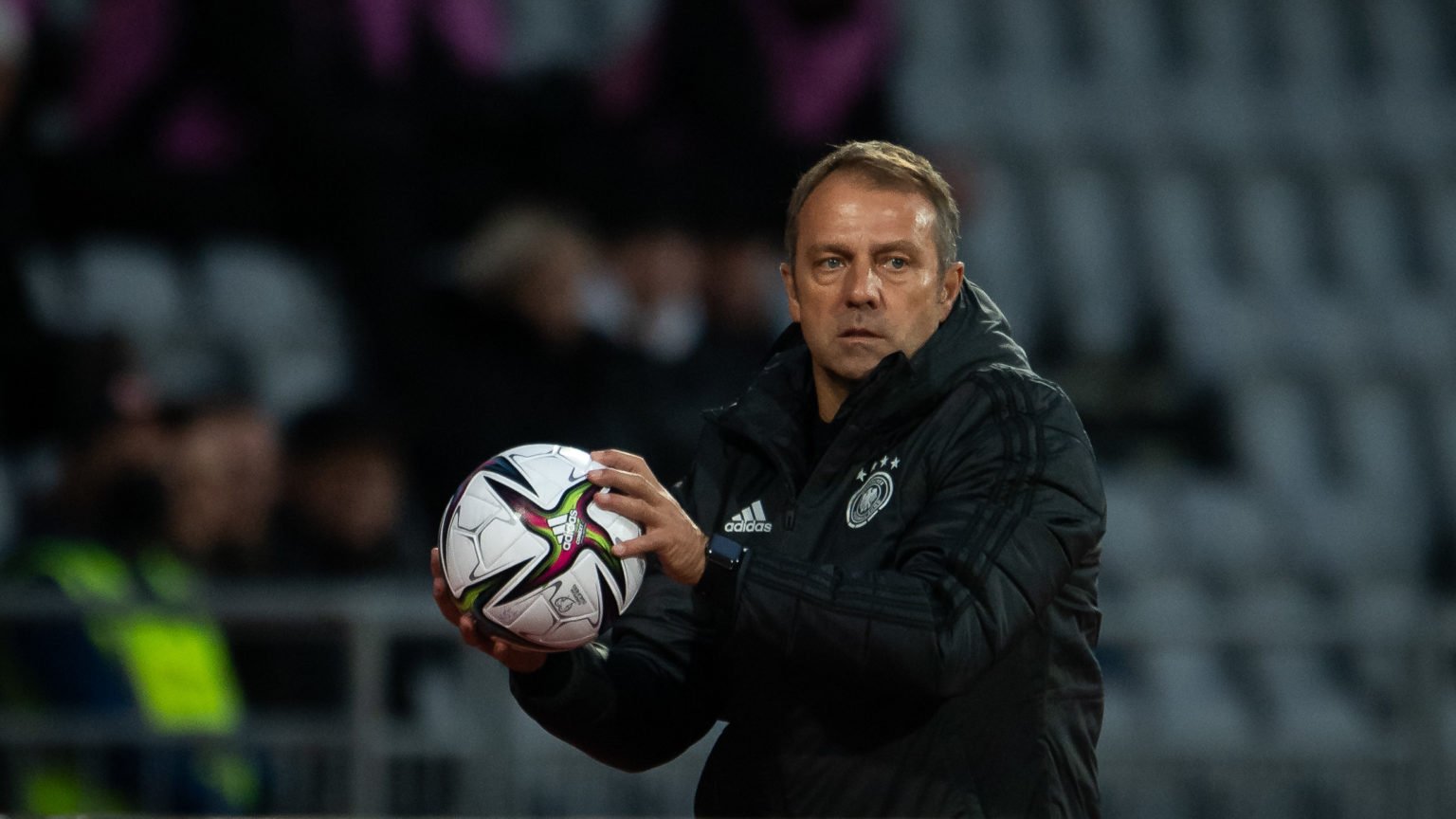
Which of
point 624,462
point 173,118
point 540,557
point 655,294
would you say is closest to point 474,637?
point 540,557

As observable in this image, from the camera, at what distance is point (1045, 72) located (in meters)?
9.77

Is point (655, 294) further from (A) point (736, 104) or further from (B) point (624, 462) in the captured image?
(B) point (624, 462)

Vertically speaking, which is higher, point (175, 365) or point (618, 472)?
point (618, 472)

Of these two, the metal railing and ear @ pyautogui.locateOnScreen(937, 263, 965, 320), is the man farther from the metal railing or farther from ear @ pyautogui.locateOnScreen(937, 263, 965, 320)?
the metal railing

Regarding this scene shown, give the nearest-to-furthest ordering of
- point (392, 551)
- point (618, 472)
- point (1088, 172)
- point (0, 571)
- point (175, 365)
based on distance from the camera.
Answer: point (618, 472) < point (0, 571) < point (392, 551) < point (175, 365) < point (1088, 172)

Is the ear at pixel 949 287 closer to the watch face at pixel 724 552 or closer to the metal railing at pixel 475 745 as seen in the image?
the watch face at pixel 724 552

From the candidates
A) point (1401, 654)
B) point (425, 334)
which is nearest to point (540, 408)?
point (425, 334)

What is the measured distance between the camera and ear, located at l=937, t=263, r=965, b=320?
3.29 m

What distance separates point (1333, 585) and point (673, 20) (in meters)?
3.48

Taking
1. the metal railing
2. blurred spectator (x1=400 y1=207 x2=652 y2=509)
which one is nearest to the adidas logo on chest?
the metal railing

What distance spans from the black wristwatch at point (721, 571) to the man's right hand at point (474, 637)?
40 centimetres

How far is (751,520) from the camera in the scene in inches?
130

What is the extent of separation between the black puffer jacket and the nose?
0.10 meters

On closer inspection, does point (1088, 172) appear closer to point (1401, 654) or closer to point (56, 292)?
point (1401, 654)
